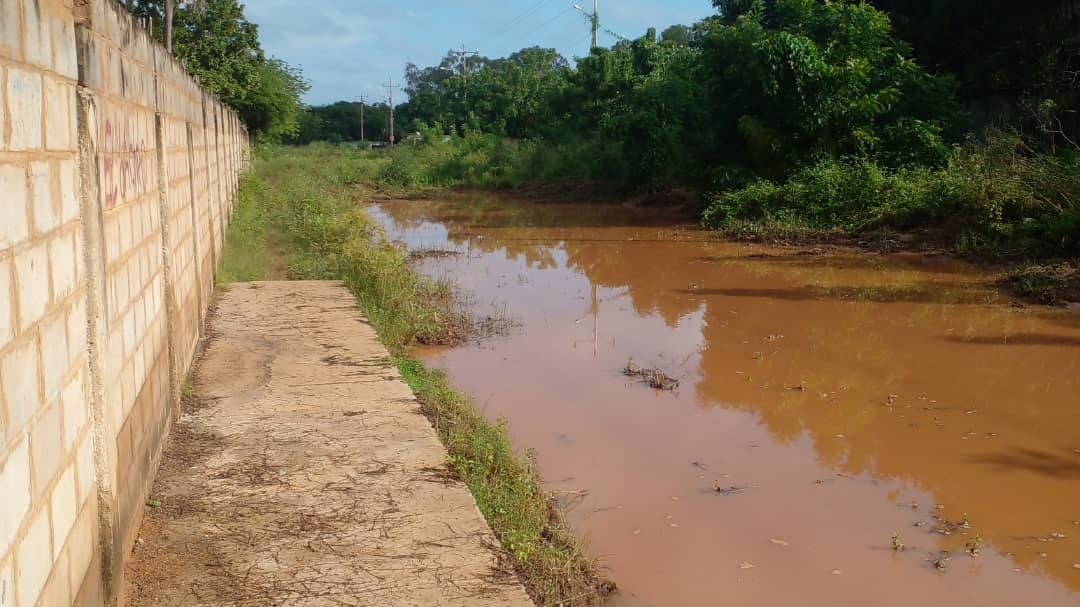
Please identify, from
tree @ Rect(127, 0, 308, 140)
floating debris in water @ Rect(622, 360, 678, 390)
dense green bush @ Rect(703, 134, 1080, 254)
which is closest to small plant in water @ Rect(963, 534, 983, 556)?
floating debris in water @ Rect(622, 360, 678, 390)

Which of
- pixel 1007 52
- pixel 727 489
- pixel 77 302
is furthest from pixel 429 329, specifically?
pixel 1007 52

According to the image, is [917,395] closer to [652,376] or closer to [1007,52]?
[652,376]

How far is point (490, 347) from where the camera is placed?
28.7ft

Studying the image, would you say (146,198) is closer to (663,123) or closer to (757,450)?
(757,450)

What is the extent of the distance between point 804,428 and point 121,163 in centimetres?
477

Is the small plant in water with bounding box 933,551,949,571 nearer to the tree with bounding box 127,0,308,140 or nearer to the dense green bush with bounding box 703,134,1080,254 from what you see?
the dense green bush with bounding box 703,134,1080,254

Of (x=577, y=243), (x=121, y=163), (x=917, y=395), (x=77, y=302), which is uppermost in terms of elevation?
(x=121, y=163)

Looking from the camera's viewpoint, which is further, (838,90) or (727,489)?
(838,90)

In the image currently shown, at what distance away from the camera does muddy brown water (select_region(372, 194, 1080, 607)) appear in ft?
14.3

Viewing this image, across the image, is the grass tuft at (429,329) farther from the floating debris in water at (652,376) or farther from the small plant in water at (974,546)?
the small plant in water at (974,546)

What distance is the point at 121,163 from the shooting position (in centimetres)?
349

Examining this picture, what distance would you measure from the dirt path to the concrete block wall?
0.19m

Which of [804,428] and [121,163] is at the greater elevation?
[121,163]

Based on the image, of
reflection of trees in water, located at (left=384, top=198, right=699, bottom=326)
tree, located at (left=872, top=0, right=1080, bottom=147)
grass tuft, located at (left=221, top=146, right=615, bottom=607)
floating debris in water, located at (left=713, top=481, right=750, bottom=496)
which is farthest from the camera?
tree, located at (left=872, top=0, right=1080, bottom=147)
